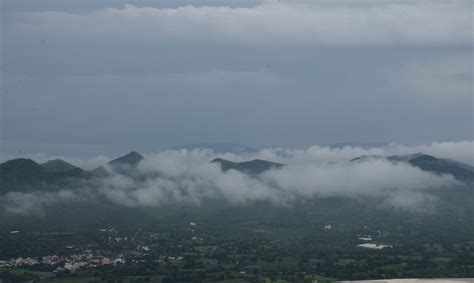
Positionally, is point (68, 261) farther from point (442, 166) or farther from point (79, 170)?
point (442, 166)

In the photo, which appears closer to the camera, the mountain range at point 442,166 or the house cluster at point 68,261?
the house cluster at point 68,261

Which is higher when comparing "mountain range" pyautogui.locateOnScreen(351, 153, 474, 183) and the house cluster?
"mountain range" pyautogui.locateOnScreen(351, 153, 474, 183)

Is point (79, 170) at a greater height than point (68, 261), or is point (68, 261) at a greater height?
point (79, 170)

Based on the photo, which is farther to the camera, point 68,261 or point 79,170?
point 79,170

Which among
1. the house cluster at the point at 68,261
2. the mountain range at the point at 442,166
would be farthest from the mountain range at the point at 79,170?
the house cluster at the point at 68,261

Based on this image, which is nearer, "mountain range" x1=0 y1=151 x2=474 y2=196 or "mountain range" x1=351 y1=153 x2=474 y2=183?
"mountain range" x1=0 y1=151 x2=474 y2=196

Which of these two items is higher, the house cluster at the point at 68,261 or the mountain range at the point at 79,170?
the mountain range at the point at 79,170

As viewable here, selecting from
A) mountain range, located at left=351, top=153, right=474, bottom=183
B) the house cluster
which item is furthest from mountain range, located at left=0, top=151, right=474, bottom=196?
the house cluster

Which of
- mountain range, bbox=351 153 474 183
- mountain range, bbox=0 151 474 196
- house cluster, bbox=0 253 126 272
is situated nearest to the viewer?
house cluster, bbox=0 253 126 272

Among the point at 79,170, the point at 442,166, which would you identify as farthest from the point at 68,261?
the point at 442,166

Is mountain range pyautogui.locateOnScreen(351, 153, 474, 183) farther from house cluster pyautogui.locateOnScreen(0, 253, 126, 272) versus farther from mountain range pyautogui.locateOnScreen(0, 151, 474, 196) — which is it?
house cluster pyautogui.locateOnScreen(0, 253, 126, 272)

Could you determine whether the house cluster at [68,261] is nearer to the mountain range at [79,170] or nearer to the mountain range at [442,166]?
the mountain range at [79,170]
